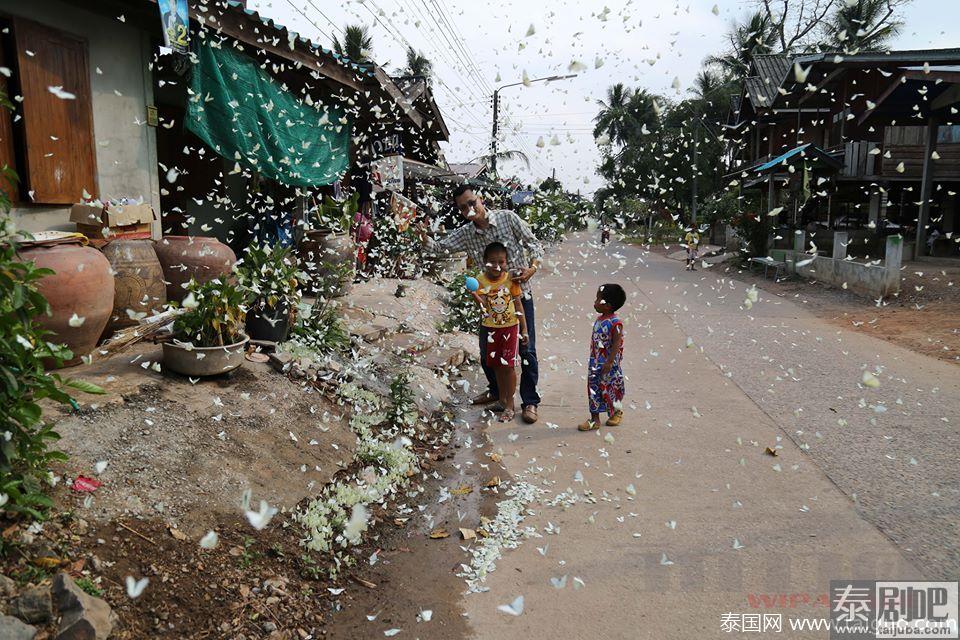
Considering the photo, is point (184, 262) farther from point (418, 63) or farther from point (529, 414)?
point (418, 63)

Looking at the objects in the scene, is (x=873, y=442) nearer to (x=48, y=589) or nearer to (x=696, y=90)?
(x=48, y=589)

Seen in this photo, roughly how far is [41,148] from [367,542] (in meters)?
3.88

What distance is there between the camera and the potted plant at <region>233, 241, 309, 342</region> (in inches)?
199

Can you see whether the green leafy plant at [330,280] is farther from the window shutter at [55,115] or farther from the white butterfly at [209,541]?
the white butterfly at [209,541]

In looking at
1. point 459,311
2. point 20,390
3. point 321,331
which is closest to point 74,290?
point 20,390

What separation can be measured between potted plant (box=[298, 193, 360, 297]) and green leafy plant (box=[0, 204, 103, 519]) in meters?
4.43

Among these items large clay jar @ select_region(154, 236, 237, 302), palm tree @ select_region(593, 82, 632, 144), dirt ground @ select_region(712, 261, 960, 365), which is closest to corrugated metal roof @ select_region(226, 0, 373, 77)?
large clay jar @ select_region(154, 236, 237, 302)

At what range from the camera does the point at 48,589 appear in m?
2.21

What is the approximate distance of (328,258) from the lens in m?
7.94

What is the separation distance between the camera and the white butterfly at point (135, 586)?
242 cm

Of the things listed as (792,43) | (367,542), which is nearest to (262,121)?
(367,542)

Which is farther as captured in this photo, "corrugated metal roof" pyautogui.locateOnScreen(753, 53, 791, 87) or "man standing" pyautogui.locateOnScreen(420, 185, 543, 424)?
"corrugated metal roof" pyautogui.locateOnScreen(753, 53, 791, 87)

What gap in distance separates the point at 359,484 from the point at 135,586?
58.6 inches

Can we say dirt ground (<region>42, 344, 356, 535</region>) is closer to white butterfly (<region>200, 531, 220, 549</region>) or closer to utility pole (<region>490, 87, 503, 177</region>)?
white butterfly (<region>200, 531, 220, 549</region>)
